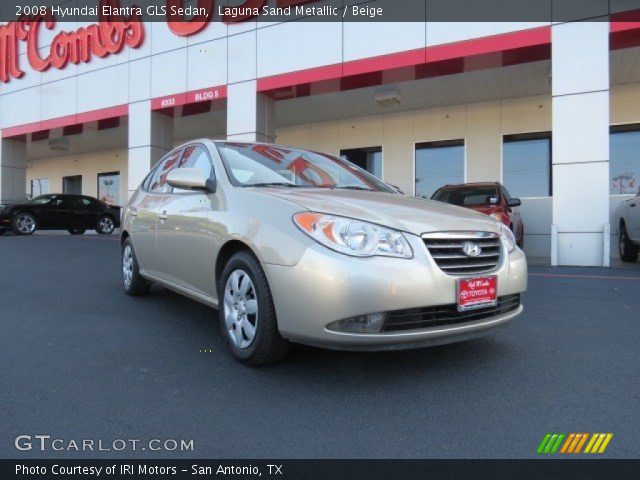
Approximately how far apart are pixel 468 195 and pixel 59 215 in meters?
13.2

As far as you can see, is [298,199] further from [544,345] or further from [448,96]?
[448,96]

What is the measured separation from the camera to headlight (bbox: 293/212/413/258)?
8.00 ft

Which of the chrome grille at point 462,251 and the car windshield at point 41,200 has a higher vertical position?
the car windshield at point 41,200

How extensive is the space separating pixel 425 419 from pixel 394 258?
773 mm

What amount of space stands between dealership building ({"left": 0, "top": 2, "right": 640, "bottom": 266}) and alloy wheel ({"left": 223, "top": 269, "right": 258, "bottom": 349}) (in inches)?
270

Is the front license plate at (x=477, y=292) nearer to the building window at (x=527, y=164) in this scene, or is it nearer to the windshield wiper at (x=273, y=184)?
the windshield wiper at (x=273, y=184)

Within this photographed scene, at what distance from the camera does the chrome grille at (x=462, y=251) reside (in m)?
2.54

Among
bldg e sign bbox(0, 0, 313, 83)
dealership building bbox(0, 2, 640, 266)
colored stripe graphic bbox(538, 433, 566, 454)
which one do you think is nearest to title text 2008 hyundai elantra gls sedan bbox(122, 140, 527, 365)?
colored stripe graphic bbox(538, 433, 566, 454)

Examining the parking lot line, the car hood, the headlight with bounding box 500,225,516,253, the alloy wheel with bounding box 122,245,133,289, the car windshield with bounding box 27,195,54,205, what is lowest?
the parking lot line

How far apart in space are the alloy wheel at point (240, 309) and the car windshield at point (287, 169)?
27.0 inches

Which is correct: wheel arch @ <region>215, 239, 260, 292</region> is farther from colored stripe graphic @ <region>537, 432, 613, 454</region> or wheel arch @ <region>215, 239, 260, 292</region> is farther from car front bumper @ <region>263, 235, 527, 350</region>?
colored stripe graphic @ <region>537, 432, 613, 454</region>

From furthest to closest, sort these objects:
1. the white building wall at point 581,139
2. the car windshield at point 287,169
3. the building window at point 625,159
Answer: the building window at point 625,159
the white building wall at point 581,139
the car windshield at point 287,169

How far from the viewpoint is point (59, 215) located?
15867 millimetres
